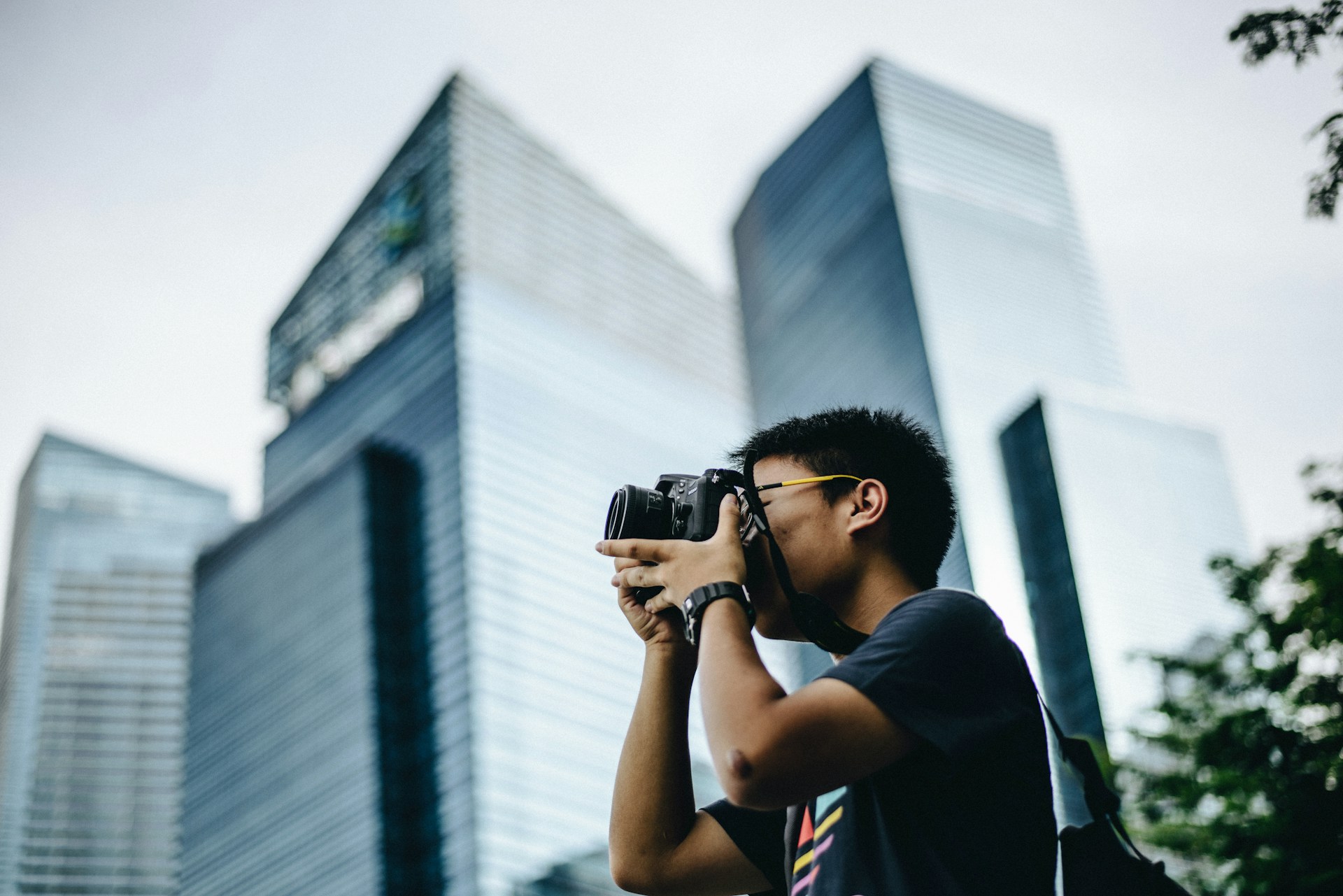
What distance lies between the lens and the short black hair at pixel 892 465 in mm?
2008

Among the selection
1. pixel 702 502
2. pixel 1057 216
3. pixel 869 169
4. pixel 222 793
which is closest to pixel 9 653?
pixel 222 793

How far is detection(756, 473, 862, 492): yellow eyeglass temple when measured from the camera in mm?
1980

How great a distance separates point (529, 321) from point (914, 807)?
250 feet

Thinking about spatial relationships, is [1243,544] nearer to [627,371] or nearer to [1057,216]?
[1057,216]

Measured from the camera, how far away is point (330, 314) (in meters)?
86.2

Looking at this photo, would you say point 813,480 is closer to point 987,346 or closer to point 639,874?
point 639,874

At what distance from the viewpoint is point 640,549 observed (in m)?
1.92

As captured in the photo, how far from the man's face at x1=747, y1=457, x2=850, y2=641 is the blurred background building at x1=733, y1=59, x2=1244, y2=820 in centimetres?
4510

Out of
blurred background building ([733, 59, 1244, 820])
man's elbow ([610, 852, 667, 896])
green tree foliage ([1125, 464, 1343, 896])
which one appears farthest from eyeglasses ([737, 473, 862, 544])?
blurred background building ([733, 59, 1244, 820])

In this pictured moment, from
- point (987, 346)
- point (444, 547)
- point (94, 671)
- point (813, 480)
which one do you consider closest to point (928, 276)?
point (987, 346)

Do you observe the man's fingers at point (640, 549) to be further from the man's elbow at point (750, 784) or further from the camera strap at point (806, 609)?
the man's elbow at point (750, 784)

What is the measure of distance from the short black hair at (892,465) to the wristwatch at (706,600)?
27 centimetres

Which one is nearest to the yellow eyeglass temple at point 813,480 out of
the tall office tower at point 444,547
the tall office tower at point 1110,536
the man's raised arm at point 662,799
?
the man's raised arm at point 662,799

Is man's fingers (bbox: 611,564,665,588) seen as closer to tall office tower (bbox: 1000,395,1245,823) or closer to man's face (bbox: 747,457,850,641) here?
man's face (bbox: 747,457,850,641)
